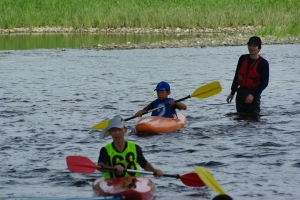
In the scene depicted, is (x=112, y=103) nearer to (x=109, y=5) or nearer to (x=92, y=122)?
(x=92, y=122)

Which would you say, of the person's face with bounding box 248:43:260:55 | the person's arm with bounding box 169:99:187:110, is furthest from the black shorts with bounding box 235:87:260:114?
the person's arm with bounding box 169:99:187:110

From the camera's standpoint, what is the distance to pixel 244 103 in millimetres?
13477

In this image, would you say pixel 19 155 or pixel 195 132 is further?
pixel 195 132

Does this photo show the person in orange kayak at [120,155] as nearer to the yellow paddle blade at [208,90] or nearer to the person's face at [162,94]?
the person's face at [162,94]

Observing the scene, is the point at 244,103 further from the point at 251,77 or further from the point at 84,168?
the point at 84,168

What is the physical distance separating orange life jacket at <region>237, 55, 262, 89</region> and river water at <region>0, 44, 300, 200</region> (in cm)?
73

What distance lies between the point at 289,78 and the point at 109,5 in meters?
20.8

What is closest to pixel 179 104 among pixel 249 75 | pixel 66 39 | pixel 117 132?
pixel 249 75

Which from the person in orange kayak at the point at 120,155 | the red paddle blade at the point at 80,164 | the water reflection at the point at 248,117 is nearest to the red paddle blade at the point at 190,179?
the person in orange kayak at the point at 120,155

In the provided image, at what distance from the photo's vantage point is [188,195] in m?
9.06

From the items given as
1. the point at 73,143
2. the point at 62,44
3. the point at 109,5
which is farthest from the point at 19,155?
the point at 109,5

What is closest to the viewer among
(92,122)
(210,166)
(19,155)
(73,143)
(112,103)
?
(210,166)

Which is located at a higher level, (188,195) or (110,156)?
(110,156)

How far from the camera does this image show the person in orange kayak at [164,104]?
12477 mm
